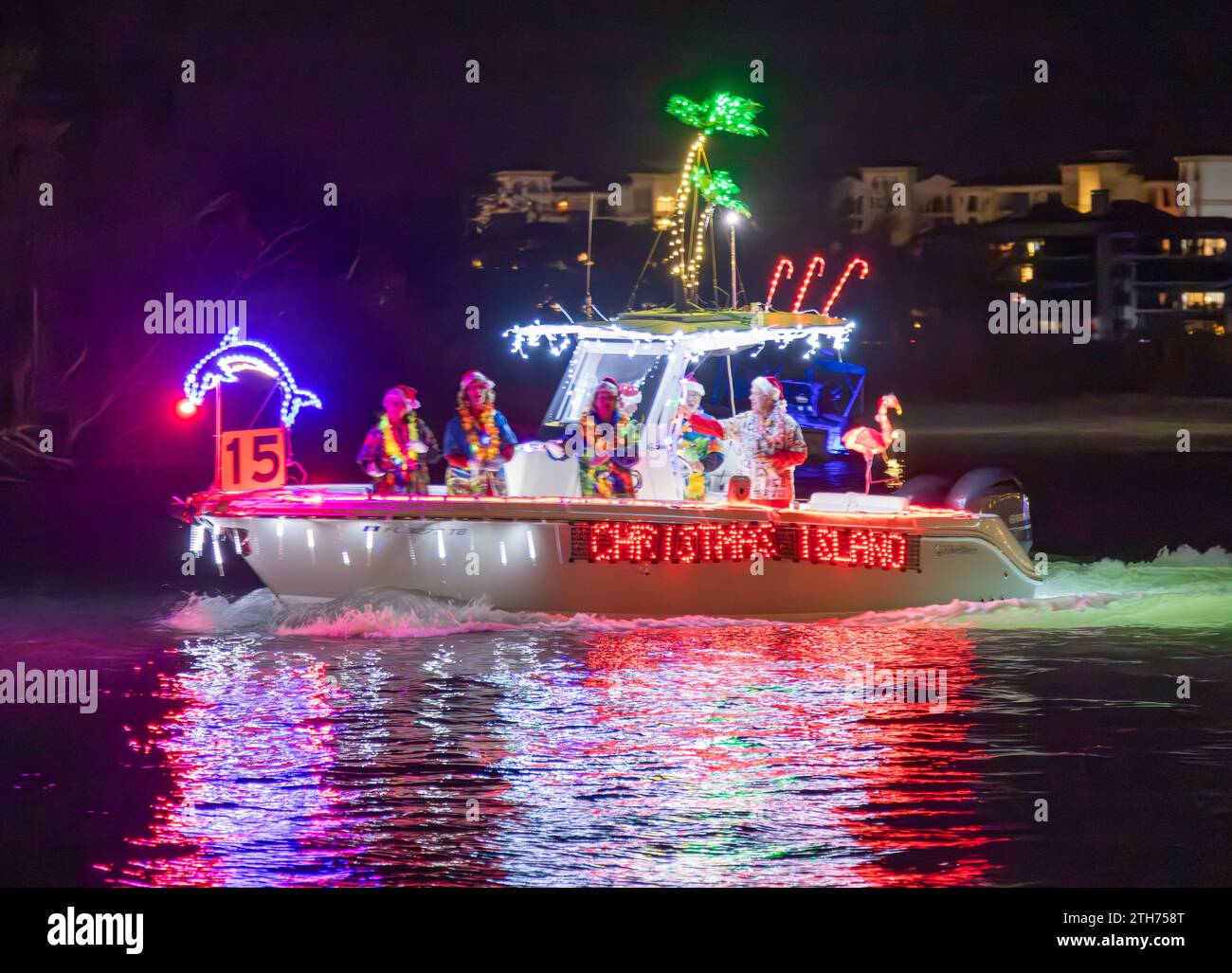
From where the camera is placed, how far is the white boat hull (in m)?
15.4

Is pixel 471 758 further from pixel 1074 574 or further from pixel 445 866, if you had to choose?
pixel 1074 574

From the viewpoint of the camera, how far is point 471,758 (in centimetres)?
1135

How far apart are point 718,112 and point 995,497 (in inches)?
170

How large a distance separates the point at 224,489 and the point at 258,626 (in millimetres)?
1271

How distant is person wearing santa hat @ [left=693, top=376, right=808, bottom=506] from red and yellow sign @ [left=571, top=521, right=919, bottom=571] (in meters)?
0.46

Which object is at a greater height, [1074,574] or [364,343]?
[364,343]

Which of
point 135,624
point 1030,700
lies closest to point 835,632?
point 1030,700

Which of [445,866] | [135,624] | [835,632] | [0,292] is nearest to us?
[445,866]

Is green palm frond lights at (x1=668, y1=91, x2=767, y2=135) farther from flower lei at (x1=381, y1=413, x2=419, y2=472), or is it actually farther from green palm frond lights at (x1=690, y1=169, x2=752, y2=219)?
flower lei at (x1=381, y1=413, x2=419, y2=472)

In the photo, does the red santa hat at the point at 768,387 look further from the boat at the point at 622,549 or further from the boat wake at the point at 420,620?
the boat wake at the point at 420,620

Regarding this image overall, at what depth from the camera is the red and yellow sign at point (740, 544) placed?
1548cm

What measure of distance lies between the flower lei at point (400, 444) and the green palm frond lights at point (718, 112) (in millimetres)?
3795

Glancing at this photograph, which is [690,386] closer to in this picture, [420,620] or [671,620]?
[671,620]

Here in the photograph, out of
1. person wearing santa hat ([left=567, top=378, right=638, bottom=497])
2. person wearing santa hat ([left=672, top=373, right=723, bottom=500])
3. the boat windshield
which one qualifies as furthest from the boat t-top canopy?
person wearing santa hat ([left=567, top=378, right=638, bottom=497])
